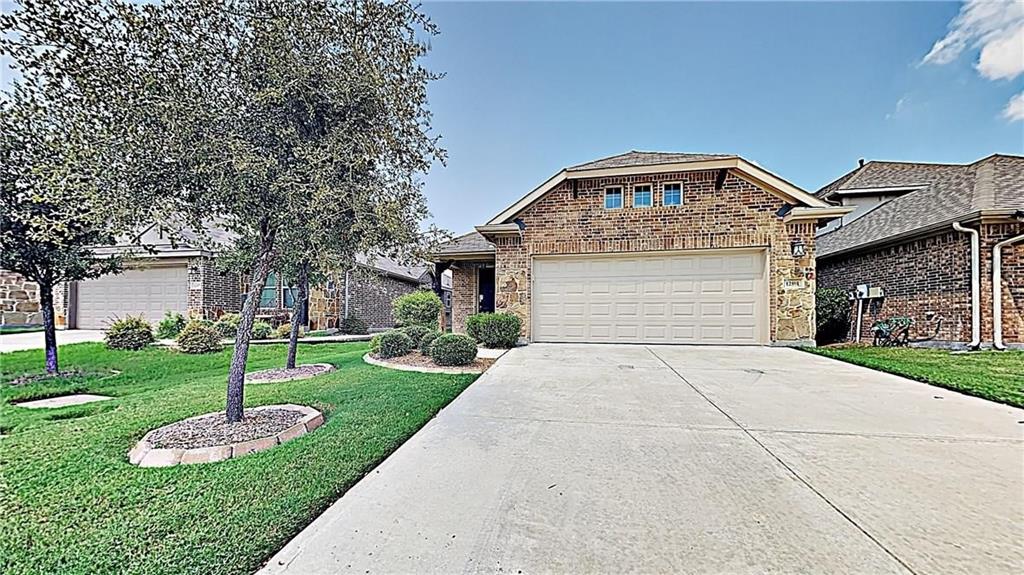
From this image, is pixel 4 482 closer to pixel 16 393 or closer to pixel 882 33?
pixel 16 393

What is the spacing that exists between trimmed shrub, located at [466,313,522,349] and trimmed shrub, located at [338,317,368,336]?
24.0ft

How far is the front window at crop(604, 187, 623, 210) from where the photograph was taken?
10.8 m

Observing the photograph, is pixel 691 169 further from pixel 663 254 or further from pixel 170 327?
pixel 170 327

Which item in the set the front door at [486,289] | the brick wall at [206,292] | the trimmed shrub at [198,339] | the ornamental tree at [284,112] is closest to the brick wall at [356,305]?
the brick wall at [206,292]

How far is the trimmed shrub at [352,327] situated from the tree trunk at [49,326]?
869cm

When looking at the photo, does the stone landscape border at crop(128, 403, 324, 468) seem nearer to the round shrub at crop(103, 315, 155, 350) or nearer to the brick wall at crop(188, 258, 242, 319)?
the round shrub at crop(103, 315, 155, 350)

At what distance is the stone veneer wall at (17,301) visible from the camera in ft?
48.0

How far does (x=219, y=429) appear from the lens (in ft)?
13.2

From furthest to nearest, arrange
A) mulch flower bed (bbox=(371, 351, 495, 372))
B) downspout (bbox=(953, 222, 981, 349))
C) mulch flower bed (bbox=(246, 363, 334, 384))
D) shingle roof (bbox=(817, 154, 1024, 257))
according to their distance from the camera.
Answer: shingle roof (bbox=(817, 154, 1024, 257)), downspout (bbox=(953, 222, 981, 349)), mulch flower bed (bbox=(371, 351, 495, 372)), mulch flower bed (bbox=(246, 363, 334, 384))

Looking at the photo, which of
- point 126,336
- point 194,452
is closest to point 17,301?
point 126,336

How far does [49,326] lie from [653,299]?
37.0 feet

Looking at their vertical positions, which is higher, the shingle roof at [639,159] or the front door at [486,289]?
the shingle roof at [639,159]

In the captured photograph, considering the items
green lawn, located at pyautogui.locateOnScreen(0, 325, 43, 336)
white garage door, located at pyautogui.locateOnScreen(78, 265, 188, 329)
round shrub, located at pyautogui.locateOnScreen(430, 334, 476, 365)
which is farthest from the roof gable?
green lawn, located at pyautogui.locateOnScreen(0, 325, 43, 336)

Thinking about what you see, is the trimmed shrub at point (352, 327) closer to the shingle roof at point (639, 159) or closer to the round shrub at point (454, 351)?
the round shrub at point (454, 351)
